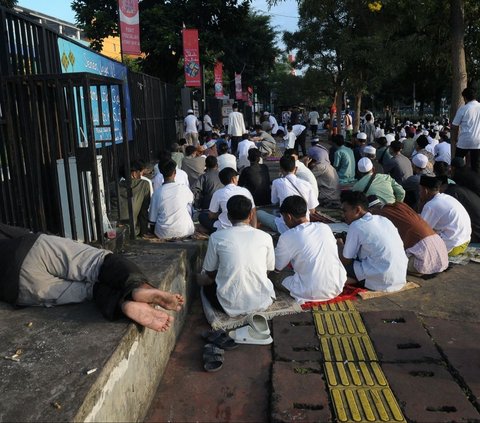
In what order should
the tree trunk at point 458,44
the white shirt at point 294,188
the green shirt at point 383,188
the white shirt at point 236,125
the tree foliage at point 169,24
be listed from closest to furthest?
the white shirt at point 294,188, the green shirt at point 383,188, the tree trunk at point 458,44, the white shirt at point 236,125, the tree foliage at point 169,24

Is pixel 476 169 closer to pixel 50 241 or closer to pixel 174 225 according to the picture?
pixel 174 225

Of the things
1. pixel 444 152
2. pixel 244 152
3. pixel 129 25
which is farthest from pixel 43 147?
pixel 444 152

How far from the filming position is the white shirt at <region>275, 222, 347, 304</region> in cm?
428

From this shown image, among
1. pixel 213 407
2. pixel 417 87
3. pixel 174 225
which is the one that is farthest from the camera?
pixel 417 87

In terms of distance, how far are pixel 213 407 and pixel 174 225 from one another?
3.38 metres

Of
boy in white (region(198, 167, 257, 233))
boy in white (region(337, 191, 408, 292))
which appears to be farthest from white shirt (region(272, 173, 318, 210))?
boy in white (region(337, 191, 408, 292))

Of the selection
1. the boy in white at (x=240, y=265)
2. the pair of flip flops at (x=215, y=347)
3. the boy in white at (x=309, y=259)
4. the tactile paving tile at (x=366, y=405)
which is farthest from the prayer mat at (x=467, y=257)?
the pair of flip flops at (x=215, y=347)

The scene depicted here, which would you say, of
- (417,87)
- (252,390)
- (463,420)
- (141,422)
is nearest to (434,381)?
(463,420)

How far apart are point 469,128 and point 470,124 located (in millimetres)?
63

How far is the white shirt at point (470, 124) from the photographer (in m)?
7.59

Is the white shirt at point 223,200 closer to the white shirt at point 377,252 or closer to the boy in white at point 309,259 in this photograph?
→ the boy in white at point 309,259

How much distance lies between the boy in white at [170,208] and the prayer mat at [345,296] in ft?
7.60

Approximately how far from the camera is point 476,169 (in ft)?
25.8

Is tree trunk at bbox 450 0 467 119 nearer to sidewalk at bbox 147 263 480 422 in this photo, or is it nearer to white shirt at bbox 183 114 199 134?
sidewalk at bbox 147 263 480 422
